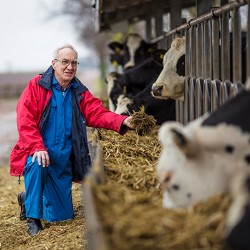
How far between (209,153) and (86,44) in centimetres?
4611

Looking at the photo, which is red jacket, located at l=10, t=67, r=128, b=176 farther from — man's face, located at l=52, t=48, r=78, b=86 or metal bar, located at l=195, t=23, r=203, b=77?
metal bar, located at l=195, t=23, r=203, b=77

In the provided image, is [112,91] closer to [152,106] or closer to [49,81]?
[152,106]

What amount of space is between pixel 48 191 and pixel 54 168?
260 mm

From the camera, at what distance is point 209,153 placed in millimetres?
3234

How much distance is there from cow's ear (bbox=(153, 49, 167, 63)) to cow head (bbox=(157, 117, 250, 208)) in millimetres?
5649

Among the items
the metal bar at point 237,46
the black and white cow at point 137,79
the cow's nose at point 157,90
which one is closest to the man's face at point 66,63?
the cow's nose at point 157,90

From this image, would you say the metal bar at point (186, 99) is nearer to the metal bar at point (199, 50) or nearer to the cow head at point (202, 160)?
the metal bar at point (199, 50)

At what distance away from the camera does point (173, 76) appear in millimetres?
7098

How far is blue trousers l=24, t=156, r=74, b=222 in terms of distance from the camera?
5.96 metres

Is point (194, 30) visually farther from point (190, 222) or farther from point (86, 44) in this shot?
point (86, 44)

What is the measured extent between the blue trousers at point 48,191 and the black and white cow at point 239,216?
3.19 m

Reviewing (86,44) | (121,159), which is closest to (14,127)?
(121,159)

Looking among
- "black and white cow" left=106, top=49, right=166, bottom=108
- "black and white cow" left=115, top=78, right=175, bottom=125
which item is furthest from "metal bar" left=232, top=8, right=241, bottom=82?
"black and white cow" left=106, top=49, right=166, bottom=108

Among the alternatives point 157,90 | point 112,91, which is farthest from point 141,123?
point 112,91
